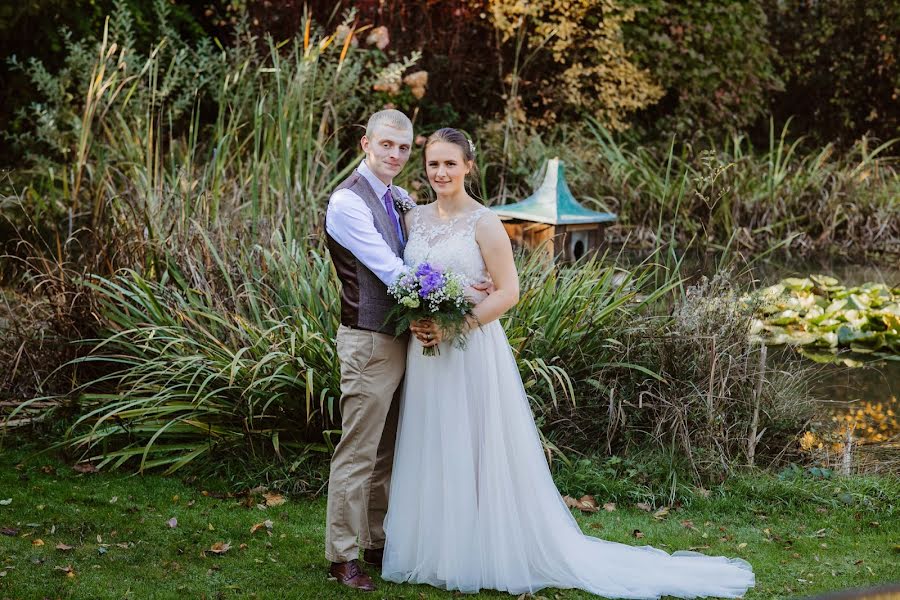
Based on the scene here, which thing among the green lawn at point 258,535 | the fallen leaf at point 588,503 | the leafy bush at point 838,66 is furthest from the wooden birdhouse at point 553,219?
the leafy bush at point 838,66

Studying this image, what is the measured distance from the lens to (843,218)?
1137cm

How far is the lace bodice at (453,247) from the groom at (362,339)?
0.33 feet

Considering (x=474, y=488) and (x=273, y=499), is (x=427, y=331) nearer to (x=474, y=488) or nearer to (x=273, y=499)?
(x=474, y=488)

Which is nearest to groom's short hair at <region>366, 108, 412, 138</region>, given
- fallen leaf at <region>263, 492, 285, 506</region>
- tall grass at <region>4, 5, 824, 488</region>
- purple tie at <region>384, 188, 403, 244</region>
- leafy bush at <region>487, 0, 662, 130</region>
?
purple tie at <region>384, 188, 403, 244</region>

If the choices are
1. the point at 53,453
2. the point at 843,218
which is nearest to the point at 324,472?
the point at 53,453

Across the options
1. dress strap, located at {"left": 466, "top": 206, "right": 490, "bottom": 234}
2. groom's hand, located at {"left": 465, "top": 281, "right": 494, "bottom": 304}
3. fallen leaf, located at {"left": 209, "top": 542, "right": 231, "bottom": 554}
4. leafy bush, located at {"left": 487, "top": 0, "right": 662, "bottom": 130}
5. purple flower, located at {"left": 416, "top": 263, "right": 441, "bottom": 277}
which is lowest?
fallen leaf, located at {"left": 209, "top": 542, "right": 231, "bottom": 554}

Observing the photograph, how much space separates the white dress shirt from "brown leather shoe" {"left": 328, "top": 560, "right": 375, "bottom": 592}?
45.7 inches

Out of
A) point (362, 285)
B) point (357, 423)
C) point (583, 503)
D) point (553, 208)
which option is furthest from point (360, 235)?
A: point (553, 208)

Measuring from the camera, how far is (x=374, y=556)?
4.46 metres

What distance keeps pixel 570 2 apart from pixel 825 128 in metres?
6.85

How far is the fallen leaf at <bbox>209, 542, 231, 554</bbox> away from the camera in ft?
15.0

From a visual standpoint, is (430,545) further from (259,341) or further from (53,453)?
(53,453)

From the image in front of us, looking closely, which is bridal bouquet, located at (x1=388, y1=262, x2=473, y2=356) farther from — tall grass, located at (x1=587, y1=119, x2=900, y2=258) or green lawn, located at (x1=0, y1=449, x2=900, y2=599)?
tall grass, located at (x1=587, y1=119, x2=900, y2=258)

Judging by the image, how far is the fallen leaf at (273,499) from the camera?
5.15m
